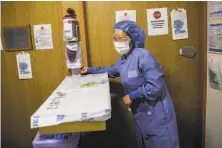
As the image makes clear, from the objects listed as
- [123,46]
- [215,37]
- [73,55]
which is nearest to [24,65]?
[73,55]

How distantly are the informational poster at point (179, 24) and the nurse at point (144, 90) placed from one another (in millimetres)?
528

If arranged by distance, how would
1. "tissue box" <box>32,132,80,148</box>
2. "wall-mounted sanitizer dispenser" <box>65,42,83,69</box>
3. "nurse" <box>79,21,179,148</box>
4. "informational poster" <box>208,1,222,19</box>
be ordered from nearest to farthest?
"tissue box" <box>32,132,80,148</box> → "nurse" <box>79,21,179,148</box> → "informational poster" <box>208,1,222,19</box> → "wall-mounted sanitizer dispenser" <box>65,42,83,69</box>

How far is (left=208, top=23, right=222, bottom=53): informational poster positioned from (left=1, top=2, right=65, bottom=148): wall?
1185 mm

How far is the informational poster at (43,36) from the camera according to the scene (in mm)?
1664

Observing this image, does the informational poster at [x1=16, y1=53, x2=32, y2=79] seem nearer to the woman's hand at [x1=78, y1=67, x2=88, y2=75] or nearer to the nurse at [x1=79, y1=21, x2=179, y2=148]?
the woman's hand at [x1=78, y1=67, x2=88, y2=75]

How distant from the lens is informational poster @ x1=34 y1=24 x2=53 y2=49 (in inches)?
65.5

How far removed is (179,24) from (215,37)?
0.32 metres

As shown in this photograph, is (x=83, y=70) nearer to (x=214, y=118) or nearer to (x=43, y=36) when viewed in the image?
(x=43, y=36)

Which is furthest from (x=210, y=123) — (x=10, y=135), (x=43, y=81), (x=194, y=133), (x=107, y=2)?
(x=10, y=135)


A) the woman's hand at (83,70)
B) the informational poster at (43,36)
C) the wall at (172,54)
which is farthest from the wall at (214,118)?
the informational poster at (43,36)

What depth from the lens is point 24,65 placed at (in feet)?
5.66

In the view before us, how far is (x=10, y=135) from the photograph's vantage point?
6.09ft

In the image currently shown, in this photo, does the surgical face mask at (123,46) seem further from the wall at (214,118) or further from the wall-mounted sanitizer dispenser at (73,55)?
the wall at (214,118)

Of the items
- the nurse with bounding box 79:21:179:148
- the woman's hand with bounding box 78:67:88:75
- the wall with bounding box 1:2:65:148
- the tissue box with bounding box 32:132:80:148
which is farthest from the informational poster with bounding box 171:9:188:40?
the tissue box with bounding box 32:132:80:148
